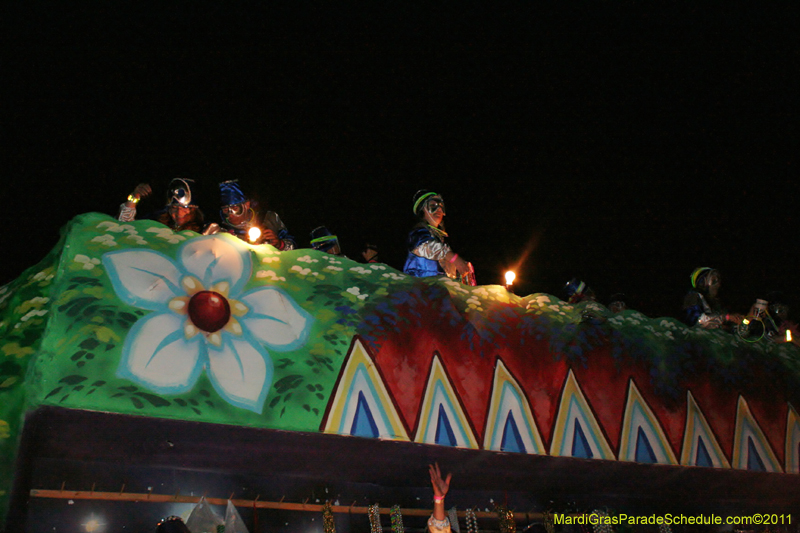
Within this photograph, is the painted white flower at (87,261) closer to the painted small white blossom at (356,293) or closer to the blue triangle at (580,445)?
the painted small white blossom at (356,293)

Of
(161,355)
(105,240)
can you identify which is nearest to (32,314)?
(105,240)

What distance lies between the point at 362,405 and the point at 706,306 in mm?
3506

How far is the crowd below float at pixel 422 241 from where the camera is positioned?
163 inches

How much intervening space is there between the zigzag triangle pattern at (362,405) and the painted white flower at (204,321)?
34cm

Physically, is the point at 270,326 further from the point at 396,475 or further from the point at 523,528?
the point at 523,528

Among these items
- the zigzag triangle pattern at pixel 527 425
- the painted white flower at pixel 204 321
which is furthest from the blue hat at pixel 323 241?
the zigzag triangle pattern at pixel 527 425

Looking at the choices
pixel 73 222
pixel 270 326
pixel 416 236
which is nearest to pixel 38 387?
pixel 73 222

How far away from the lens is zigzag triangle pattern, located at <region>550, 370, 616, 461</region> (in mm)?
3924

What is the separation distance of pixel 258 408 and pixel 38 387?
977 mm

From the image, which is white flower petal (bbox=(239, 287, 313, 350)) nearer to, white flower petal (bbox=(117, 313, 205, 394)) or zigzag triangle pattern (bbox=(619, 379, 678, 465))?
white flower petal (bbox=(117, 313, 205, 394))

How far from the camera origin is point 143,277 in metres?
3.15

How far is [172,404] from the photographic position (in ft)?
9.57

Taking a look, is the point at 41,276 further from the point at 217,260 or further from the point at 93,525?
the point at 93,525

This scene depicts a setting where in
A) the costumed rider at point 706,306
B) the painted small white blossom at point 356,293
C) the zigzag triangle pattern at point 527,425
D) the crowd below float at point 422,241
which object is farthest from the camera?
the costumed rider at point 706,306
